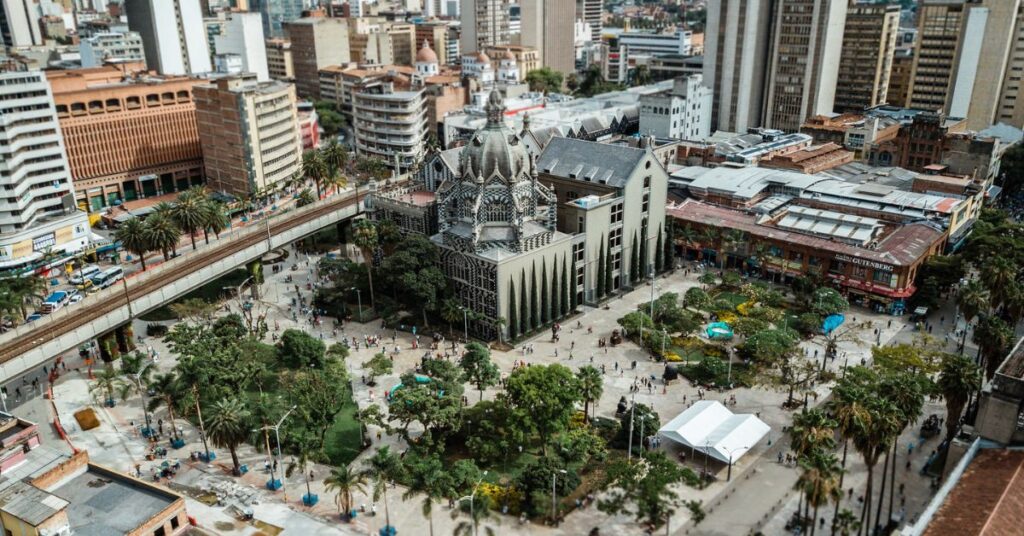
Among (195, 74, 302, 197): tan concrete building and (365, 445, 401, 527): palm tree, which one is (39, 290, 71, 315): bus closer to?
(195, 74, 302, 197): tan concrete building

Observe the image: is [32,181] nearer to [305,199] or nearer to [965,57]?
[305,199]

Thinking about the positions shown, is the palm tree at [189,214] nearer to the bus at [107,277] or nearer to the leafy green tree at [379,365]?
the bus at [107,277]

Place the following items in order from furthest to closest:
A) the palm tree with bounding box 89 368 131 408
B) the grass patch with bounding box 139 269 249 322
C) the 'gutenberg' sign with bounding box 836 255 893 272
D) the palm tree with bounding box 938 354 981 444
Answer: the grass patch with bounding box 139 269 249 322 < the 'gutenberg' sign with bounding box 836 255 893 272 < the palm tree with bounding box 89 368 131 408 < the palm tree with bounding box 938 354 981 444

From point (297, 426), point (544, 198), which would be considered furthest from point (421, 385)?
point (544, 198)

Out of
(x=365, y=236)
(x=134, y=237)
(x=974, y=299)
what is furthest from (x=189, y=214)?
(x=974, y=299)

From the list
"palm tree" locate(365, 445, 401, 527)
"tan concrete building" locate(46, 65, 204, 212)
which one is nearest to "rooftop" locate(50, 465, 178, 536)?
"palm tree" locate(365, 445, 401, 527)

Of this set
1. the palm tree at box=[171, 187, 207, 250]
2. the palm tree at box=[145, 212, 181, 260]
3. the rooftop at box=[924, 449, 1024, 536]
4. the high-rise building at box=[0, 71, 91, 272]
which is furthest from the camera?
the high-rise building at box=[0, 71, 91, 272]

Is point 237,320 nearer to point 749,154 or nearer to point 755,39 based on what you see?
point 749,154
